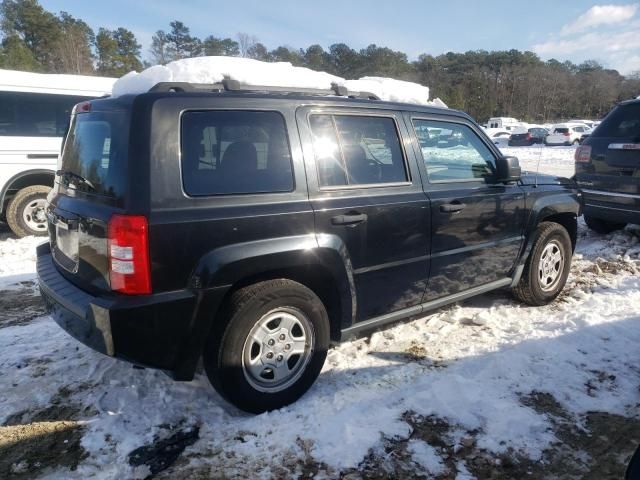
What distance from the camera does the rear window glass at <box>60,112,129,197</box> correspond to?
94.5 inches

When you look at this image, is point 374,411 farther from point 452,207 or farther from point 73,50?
point 73,50

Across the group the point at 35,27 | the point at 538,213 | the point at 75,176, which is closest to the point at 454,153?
the point at 538,213

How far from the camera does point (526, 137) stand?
30.7 m

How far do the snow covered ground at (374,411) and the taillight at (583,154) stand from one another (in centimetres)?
298

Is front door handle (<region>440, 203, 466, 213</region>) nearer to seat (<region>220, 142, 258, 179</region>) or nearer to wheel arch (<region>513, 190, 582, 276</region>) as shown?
wheel arch (<region>513, 190, 582, 276</region>)

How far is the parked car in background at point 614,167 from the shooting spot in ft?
19.0

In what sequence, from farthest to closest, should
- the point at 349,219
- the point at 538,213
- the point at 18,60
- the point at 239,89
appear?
the point at 18,60
the point at 538,213
the point at 349,219
the point at 239,89

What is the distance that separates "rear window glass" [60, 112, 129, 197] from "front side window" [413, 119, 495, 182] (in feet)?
6.76

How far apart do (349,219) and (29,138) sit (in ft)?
20.1

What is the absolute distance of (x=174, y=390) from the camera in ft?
9.98

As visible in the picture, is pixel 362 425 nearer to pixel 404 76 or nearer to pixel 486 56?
pixel 404 76

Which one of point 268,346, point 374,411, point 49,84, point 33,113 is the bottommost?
point 374,411

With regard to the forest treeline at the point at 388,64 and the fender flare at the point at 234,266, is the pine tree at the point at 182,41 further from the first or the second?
the fender flare at the point at 234,266

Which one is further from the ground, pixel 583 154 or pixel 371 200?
pixel 583 154
